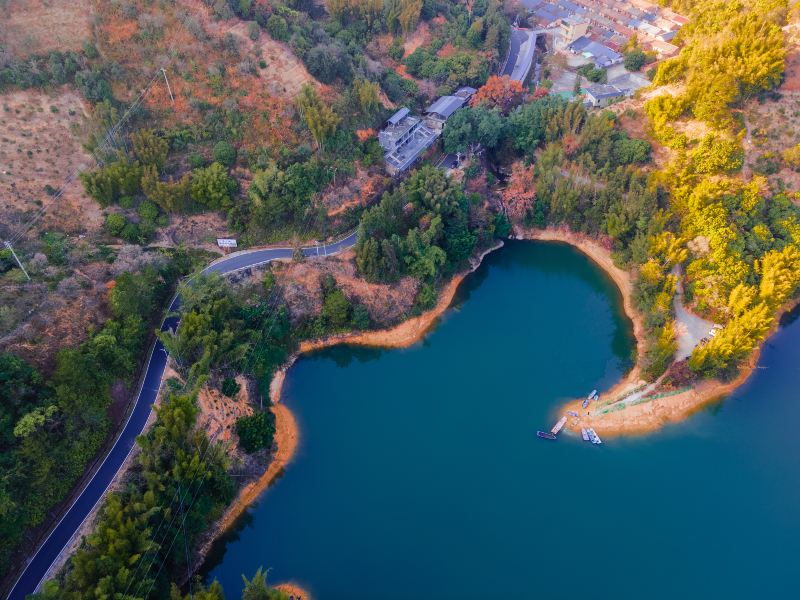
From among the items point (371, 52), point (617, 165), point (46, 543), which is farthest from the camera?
point (371, 52)

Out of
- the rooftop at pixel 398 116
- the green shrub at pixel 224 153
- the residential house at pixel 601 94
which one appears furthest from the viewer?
the residential house at pixel 601 94

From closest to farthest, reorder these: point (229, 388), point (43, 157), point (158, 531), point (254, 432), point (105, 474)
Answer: point (158, 531) < point (105, 474) < point (254, 432) < point (229, 388) < point (43, 157)

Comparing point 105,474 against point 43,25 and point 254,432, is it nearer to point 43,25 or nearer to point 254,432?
point 254,432

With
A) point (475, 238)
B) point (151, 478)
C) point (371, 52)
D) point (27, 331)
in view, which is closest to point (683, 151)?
point (475, 238)

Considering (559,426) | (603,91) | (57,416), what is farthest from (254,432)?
(603,91)

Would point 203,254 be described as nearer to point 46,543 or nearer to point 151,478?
point 151,478

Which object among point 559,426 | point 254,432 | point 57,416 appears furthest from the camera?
point 559,426

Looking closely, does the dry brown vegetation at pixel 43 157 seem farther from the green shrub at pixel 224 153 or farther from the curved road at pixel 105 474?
the curved road at pixel 105 474

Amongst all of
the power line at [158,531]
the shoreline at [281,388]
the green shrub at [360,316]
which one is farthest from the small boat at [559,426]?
the power line at [158,531]

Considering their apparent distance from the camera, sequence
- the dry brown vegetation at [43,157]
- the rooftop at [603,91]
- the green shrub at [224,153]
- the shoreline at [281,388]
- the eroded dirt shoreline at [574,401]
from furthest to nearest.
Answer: the rooftop at [603,91] → the green shrub at [224,153] → the dry brown vegetation at [43,157] → the eroded dirt shoreline at [574,401] → the shoreline at [281,388]
